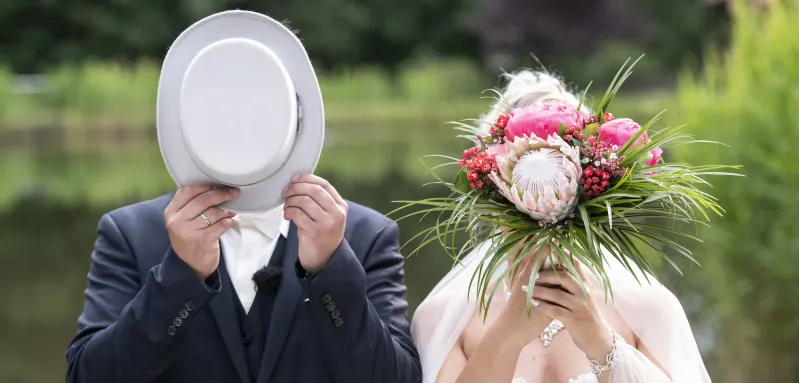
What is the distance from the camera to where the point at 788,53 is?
5.56 metres

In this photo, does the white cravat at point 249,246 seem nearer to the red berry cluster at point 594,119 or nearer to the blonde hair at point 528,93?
the blonde hair at point 528,93

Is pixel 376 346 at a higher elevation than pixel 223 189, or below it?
below

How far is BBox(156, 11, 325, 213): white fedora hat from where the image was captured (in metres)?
2.22

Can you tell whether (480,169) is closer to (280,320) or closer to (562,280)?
(562,280)

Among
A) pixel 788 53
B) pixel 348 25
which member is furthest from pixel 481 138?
pixel 348 25

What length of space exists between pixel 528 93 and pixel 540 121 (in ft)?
1.71

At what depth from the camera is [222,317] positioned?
8.40 ft

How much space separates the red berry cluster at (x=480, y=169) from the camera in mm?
2480

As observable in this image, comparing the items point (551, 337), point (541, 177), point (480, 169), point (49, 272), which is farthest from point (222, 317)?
point (49, 272)

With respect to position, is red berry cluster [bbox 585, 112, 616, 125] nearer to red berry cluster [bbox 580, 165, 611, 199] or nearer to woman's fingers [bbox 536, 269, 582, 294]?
red berry cluster [bbox 580, 165, 611, 199]

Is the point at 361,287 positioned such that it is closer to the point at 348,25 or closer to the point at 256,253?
the point at 256,253

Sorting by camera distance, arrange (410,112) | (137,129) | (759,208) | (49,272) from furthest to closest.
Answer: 1. (410,112)
2. (137,129)
3. (49,272)
4. (759,208)

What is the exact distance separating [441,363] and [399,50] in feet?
128

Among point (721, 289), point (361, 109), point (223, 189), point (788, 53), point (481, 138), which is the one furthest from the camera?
point (361, 109)
